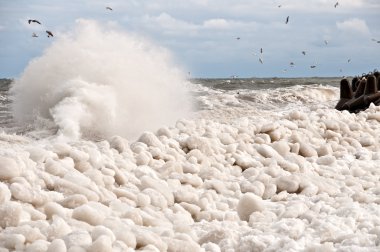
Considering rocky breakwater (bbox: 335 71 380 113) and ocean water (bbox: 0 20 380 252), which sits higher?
rocky breakwater (bbox: 335 71 380 113)

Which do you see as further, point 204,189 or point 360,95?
point 360,95

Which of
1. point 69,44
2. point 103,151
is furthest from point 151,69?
point 103,151

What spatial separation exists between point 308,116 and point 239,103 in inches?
306

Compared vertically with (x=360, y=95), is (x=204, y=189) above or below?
below

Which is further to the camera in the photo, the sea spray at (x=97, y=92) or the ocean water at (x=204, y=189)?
the sea spray at (x=97, y=92)

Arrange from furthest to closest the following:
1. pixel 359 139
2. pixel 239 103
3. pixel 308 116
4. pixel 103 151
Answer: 1. pixel 239 103
2. pixel 308 116
3. pixel 359 139
4. pixel 103 151

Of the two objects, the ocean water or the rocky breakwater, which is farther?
the rocky breakwater

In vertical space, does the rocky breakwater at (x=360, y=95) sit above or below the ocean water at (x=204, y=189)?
above

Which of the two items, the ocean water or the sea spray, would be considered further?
the sea spray

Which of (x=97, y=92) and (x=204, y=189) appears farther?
(x=97, y=92)

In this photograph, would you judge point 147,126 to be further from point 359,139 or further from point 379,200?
point 379,200

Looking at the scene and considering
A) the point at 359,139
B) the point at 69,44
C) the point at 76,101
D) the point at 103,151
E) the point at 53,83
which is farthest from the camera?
the point at 69,44

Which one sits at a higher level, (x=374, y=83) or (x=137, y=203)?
(x=374, y=83)

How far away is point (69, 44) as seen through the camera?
11102 millimetres
